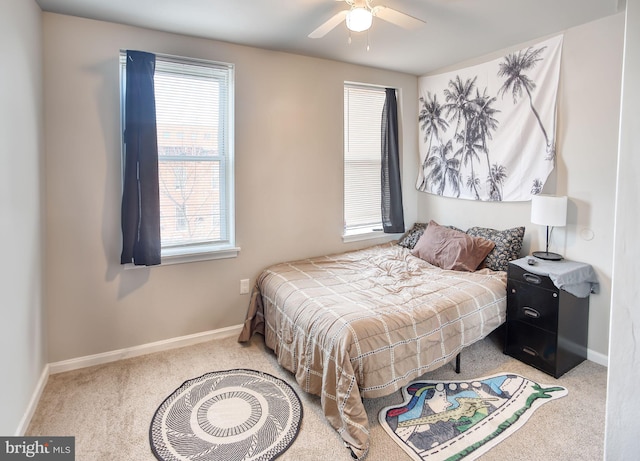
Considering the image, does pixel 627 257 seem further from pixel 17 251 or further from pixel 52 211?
pixel 52 211

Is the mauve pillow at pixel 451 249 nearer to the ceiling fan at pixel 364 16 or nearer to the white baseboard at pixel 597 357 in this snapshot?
the white baseboard at pixel 597 357

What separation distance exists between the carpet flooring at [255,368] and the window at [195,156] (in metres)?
0.86

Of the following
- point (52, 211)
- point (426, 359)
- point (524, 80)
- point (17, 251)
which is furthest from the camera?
point (524, 80)

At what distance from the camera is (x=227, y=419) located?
82.6 inches

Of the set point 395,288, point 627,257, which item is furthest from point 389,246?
point 627,257

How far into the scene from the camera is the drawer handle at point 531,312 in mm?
2617

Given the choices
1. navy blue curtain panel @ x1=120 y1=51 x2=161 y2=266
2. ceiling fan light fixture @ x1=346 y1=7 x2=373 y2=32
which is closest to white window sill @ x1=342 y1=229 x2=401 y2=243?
navy blue curtain panel @ x1=120 y1=51 x2=161 y2=266

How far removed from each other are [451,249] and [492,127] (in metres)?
1.19

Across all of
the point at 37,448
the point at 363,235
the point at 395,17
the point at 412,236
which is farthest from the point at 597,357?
the point at 37,448

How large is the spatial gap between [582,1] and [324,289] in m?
2.50

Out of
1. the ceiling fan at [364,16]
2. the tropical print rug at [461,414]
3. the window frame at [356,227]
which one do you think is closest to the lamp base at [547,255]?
the tropical print rug at [461,414]

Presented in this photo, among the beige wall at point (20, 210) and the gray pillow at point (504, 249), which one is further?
the gray pillow at point (504, 249)

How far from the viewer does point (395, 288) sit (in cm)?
272

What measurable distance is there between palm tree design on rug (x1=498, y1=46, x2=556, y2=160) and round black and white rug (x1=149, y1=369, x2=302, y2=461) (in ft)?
9.03
